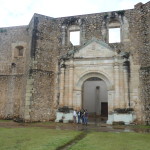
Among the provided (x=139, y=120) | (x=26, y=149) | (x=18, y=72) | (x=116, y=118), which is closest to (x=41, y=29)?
(x=18, y=72)

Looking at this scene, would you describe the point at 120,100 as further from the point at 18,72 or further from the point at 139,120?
the point at 18,72

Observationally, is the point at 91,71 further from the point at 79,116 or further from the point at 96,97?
the point at 96,97

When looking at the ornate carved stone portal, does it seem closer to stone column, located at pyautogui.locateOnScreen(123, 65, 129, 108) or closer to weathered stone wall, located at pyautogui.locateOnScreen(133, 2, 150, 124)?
stone column, located at pyautogui.locateOnScreen(123, 65, 129, 108)

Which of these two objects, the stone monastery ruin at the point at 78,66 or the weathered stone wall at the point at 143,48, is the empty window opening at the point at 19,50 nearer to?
the stone monastery ruin at the point at 78,66

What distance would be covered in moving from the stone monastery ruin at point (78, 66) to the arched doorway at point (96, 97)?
8528mm

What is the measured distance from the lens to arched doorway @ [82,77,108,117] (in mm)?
23070

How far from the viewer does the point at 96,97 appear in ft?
75.9


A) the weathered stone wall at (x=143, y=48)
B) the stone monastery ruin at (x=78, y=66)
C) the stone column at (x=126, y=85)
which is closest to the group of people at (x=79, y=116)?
the stone monastery ruin at (x=78, y=66)

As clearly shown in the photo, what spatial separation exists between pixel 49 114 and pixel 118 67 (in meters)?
5.29

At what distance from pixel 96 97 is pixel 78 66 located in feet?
30.7

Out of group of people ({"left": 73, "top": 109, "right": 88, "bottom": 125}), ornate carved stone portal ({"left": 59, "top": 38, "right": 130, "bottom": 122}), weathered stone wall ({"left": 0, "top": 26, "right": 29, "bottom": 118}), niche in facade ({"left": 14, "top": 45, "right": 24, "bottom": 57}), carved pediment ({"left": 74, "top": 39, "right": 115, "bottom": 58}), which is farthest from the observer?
niche in facade ({"left": 14, "top": 45, "right": 24, "bottom": 57})

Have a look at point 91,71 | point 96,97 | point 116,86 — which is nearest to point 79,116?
point 116,86

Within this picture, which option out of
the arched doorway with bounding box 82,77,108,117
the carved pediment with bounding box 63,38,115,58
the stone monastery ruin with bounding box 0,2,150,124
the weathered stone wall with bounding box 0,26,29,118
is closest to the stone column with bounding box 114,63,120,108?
the stone monastery ruin with bounding box 0,2,150,124

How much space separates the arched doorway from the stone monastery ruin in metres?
8.53
